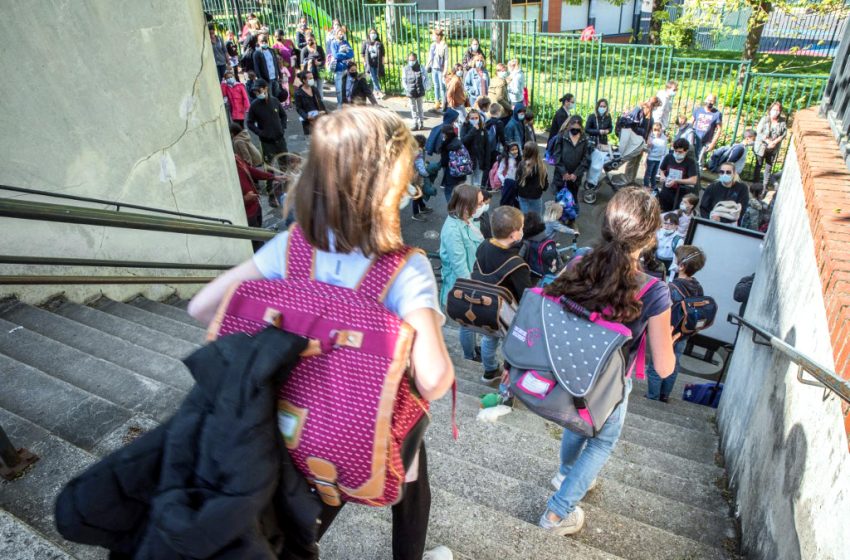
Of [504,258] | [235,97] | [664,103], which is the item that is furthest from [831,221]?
[235,97]

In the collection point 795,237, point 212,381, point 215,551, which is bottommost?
point 795,237

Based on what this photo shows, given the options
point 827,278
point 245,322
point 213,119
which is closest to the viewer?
point 245,322

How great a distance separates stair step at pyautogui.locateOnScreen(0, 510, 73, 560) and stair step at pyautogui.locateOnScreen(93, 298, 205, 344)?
8.30ft

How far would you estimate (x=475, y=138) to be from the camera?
29.9 feet

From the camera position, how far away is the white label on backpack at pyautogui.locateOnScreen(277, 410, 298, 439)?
4.34 feet

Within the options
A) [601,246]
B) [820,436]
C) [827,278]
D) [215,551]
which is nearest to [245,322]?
[215,551]

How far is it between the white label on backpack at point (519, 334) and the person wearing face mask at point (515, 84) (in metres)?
10.2

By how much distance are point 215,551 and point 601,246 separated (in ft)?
5.74

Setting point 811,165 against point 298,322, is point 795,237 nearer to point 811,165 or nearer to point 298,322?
point 811,165

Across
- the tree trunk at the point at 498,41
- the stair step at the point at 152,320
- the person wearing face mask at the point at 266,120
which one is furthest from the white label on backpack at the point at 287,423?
the tree trunk at the point at 498,41

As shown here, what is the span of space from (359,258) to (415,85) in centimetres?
1169

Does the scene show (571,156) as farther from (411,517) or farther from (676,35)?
(676,35)

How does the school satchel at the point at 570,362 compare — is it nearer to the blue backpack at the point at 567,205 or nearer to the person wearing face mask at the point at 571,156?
the blue backpack at the point at 567,205

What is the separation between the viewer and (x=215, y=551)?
1238 millimetres
